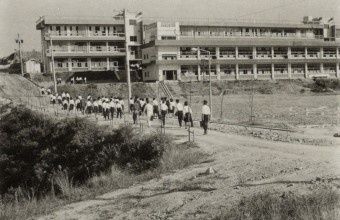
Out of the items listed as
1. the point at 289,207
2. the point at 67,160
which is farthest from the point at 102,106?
the point at 289,207

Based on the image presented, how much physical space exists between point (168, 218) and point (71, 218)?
2.87 m

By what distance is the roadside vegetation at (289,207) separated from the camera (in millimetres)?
8531

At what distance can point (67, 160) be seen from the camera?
23359mm

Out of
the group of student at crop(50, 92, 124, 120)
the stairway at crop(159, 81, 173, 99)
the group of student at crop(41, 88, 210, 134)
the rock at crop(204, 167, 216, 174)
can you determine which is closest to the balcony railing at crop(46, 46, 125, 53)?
the stairway at crop(159, 81, 173, 99)

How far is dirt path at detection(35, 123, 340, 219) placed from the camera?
34.3 ft

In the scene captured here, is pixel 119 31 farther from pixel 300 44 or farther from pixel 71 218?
pixel 71 218

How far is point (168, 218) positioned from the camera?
10.2m

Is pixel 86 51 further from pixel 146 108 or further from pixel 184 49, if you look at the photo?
pixel 146 108

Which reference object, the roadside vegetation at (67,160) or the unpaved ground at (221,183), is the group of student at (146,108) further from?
the unpaved ground at (221,183)

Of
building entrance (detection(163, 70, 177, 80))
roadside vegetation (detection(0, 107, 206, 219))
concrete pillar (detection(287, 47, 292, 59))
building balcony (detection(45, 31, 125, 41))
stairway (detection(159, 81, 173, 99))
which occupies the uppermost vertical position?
building balcony (detection(45, 31, 125, 41))

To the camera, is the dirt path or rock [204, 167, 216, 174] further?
rock [204, 167, 216, 174]

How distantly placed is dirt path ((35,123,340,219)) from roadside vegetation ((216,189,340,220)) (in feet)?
1.83

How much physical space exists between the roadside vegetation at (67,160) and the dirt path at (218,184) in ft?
3.77

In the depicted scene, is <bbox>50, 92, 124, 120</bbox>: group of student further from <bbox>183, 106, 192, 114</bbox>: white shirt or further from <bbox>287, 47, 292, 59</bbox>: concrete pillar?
<bbox>287, 47, 292, 59</bbox>: concrete pillar
